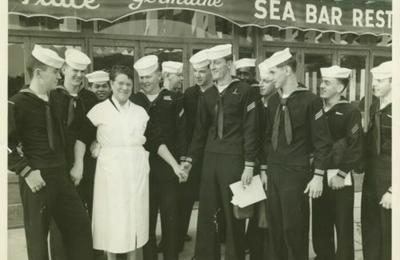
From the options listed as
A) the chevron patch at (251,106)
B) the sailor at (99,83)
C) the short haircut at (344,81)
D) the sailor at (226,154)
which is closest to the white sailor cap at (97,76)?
the sailor at (99,83)

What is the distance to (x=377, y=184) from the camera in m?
2.40

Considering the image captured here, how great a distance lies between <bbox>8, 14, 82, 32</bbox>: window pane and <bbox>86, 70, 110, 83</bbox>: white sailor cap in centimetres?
33

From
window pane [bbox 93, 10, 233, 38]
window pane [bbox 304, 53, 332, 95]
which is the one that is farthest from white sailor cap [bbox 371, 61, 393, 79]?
window pane [bbox 93, 10, 233, 38]

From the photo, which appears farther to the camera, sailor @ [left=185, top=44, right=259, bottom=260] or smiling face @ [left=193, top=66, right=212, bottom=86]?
smiling face @ [left=193, top=66, right=212, bottom=86]

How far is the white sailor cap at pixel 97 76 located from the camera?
2.63 m

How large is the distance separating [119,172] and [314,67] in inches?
55.5

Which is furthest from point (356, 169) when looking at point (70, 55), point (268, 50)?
point (70, 55)

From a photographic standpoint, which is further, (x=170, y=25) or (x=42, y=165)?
(x=170, y=25)

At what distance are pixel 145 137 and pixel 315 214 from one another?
1.05 meters

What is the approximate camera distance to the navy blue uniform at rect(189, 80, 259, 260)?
246 cm

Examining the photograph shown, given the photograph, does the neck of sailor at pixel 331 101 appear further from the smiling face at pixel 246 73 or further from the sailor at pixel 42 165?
the sailor at pixel 42 165

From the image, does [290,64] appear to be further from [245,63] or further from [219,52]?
[245,63]

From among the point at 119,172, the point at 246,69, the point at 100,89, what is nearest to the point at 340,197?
the point at 246,69

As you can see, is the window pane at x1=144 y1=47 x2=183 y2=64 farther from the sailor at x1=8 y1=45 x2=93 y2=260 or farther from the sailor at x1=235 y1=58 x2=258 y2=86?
the sailor at x1=8 y1=45 x2=93 y2=260
